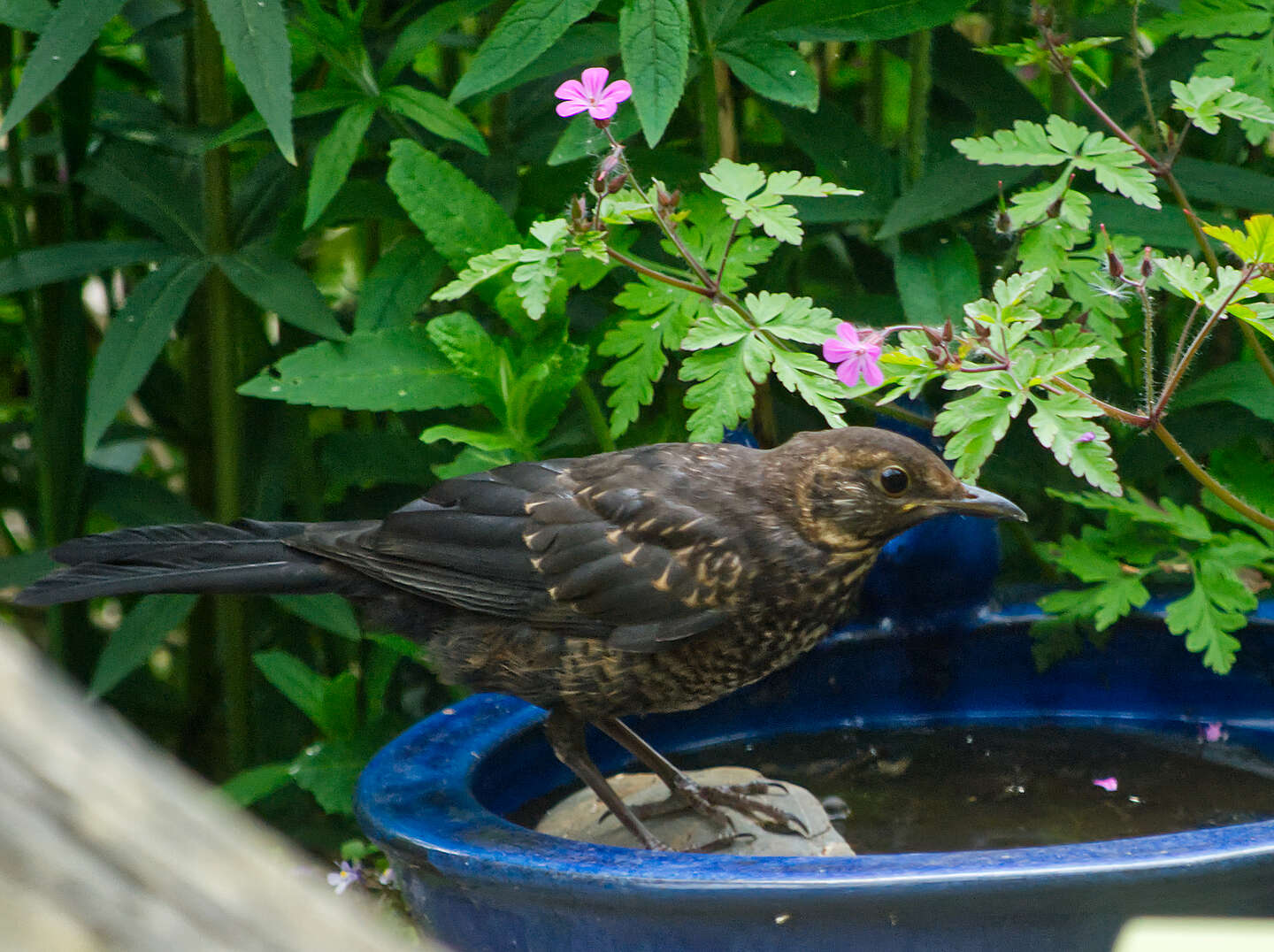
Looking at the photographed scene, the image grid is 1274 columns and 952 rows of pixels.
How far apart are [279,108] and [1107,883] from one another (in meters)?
1.45

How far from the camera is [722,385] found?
1928mm

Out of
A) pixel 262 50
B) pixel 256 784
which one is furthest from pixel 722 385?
pixel 256 784

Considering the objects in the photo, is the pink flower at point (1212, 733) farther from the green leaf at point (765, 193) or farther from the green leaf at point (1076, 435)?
the green leaf at point (765, 193)

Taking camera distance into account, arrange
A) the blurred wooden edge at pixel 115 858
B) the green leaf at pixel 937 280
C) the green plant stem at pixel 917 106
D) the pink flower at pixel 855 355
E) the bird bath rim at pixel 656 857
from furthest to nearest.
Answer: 1. the green plant stem at pixel 917 106
2. the green leaf at pixel 937 280
3. the pink flower at pixel 855 355
4. the bird bath rim at pixel 656 857
5. the blurred wooden edge at pixel 115 858

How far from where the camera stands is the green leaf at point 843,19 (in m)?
2.24

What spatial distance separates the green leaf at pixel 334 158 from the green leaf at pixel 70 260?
1.70 feet

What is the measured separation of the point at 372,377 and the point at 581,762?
0.66m

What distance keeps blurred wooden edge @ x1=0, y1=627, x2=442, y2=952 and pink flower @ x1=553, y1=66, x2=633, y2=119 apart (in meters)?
1.37

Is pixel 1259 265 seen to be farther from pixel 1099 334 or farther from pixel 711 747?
pixel 711 747

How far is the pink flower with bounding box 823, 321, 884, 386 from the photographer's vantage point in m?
1.82

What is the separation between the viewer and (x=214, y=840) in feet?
2.12

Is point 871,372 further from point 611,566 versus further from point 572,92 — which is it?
point 572,92

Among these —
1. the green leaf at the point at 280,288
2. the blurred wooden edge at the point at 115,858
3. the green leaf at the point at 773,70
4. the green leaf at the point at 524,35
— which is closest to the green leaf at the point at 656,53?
the green leaf at the point at 524,35

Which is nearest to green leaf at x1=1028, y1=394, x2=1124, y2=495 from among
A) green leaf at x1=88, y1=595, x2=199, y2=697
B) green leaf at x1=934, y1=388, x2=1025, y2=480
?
green leaf at x1=934, y1=388, x2=1025, y2=480
